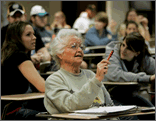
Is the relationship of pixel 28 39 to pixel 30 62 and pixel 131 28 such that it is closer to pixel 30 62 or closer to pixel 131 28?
pixel 30 62

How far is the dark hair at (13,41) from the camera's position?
287cm

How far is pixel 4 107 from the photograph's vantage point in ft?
8.46

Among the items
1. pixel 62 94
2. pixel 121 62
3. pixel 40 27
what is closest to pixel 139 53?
pixel 121 62

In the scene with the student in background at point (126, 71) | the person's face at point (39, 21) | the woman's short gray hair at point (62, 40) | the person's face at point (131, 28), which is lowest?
the student in background at point (126, 71)

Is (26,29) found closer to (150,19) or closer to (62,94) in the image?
(62,94)

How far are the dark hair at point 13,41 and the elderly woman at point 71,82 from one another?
2.52ft

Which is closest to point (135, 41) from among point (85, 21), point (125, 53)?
point (125, 53)

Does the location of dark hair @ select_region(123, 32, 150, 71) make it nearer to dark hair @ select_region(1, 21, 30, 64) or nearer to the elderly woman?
dark hair @ select_region(1, 21, 30, 64)

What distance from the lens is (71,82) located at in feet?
6.70

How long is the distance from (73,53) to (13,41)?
1016 millimetres

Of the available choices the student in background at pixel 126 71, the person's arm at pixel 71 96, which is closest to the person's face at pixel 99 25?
the student in background at pixel 126 71

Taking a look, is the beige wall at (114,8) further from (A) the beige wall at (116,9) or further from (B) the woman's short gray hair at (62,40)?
(B) the woman's short gray hair at (62,40)

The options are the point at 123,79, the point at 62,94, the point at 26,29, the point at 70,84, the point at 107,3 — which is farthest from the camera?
the point at 107,3

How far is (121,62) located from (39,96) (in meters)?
1.25
